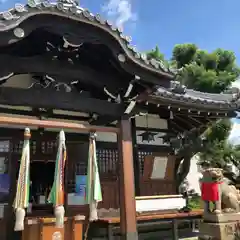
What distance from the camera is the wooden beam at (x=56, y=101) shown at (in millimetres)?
5410

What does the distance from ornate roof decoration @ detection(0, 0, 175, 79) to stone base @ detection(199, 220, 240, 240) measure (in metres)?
Answer: 3.93

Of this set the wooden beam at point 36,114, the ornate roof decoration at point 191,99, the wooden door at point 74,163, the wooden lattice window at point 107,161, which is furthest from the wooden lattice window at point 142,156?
the wooden beam at point 36,114

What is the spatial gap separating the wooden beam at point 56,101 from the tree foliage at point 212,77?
1001cm

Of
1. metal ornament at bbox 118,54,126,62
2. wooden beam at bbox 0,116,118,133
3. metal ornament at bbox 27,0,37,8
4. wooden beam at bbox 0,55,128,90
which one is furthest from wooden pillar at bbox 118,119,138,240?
metal ornament at bbox 27,0,37,8

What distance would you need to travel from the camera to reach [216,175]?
7793 mm

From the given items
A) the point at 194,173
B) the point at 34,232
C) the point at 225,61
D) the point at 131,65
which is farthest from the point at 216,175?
the point at 225,61

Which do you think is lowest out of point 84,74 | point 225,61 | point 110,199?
point 110,199

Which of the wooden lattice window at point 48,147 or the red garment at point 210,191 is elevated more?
the wooden lattice window at point 48,147

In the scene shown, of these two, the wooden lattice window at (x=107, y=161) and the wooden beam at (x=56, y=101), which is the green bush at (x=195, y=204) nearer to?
the wooden lattice window at (x=107, y=161)

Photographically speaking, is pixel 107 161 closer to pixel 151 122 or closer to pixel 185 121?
pixel 151 122

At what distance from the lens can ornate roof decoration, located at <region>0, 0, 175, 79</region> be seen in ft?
15.9

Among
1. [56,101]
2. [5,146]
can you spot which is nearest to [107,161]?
[5,146]

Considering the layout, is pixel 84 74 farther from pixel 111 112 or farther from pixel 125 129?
pixel 125 129

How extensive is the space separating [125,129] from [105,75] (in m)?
1.19
